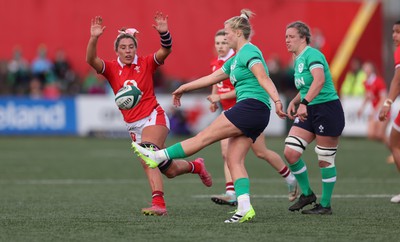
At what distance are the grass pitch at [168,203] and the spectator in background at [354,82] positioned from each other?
6525mm

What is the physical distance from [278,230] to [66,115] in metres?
19.7

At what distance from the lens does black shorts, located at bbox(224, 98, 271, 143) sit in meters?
9.64

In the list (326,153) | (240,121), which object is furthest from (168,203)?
(240,121)

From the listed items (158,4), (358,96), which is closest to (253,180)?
(358,96)

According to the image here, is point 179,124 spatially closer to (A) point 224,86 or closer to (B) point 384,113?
(A) point 224,86

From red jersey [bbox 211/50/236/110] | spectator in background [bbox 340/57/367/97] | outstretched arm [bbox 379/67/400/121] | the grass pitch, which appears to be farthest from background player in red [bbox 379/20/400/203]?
spectator in background [bbox 340/57/367/97]

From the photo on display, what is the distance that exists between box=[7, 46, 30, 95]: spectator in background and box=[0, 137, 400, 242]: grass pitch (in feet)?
25.3

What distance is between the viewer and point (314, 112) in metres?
10.5

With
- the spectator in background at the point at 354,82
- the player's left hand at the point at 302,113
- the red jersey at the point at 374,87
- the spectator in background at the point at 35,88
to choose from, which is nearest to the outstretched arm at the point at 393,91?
the player's left hand at the point at 302,113

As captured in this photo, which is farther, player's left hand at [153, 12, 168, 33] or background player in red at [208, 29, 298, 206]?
background player in red at [208, 29, 298, 206]

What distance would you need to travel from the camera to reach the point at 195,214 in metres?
10.5

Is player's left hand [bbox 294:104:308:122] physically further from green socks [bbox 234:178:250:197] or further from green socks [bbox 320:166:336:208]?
green socks [bbox 320:166:336:208]

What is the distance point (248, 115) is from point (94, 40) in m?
1.92

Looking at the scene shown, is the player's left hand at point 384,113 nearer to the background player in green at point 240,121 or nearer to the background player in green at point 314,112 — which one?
the background player in green at point 314,112
